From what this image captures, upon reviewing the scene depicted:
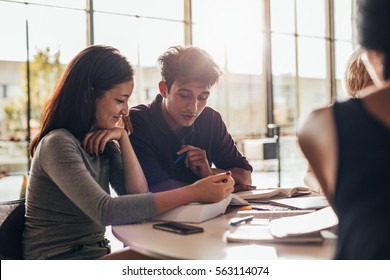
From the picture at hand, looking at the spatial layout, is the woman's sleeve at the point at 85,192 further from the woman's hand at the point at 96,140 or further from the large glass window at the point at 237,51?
the large glass window at the point at 237,51

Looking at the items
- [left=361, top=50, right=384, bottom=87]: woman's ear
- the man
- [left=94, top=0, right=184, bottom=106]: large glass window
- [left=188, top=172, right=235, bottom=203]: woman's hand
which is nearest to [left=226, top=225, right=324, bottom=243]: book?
[left=188, top=172, right=235, bottom=203]: woman's hand

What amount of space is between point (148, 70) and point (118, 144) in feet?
14.3

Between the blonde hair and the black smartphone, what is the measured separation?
3.66ft

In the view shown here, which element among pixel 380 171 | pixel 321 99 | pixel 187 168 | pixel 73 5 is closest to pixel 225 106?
pixel 321 99

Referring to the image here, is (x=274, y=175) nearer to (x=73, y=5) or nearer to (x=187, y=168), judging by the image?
(x=73, y=5)

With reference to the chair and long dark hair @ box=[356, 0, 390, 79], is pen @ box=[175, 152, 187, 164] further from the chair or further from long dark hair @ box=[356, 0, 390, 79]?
long dark hair @ box=[356, 0, 390, 79]

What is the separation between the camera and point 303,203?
1.67 meters

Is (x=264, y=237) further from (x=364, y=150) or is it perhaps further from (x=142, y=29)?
(x=142, y=29)

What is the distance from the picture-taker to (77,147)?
149cm

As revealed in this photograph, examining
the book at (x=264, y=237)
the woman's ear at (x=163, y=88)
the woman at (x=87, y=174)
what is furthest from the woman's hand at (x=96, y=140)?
the book at (x=264, y=237)

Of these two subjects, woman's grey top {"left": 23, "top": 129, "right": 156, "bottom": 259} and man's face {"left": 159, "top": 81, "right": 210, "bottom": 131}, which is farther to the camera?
man's face {"left": 159, "top": 81, "right": 210, "bottom": 131}

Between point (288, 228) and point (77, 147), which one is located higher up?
point (77, 147)

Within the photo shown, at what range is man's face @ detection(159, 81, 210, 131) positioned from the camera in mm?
2055

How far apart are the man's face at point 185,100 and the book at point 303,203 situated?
585mm
